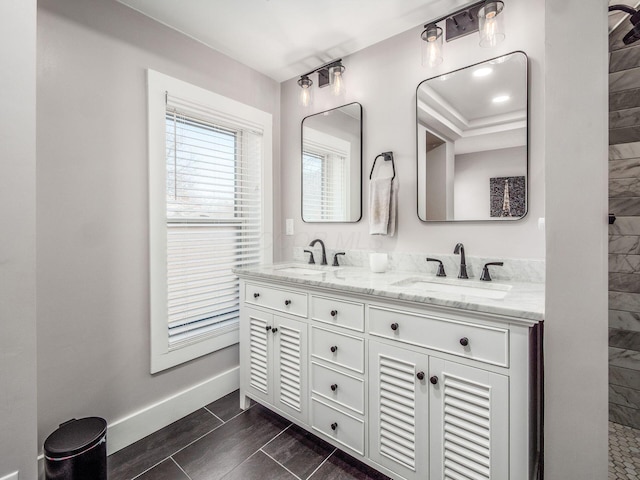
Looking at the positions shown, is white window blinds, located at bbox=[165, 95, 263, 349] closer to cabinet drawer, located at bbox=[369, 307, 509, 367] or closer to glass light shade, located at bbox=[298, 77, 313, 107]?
glass light shade, located at bbox=[298, 77, 313, 107]

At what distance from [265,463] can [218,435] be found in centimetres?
39

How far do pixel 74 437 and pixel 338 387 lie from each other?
1.18 meters

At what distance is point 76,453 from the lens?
4.20 feet

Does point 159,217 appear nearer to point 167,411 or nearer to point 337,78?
point 167,411

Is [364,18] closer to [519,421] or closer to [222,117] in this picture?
[222,117]

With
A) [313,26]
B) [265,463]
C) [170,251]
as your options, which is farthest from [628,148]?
[170,251]

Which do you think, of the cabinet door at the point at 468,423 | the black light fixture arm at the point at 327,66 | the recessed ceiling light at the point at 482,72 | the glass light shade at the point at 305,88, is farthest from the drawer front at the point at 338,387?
the black light fixture arm at the point at 327,66

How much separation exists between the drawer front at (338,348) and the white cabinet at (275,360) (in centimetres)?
8

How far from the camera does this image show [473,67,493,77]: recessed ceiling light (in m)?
1.68

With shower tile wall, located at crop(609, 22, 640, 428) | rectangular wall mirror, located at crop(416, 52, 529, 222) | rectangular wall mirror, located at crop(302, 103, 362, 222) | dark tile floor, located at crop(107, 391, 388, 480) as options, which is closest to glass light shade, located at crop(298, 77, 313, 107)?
rectangular wall mirror, located at crop(302, 103, 362, 222)

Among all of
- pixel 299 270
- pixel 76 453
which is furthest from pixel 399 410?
pixel 76 453

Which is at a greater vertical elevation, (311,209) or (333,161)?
(333,161)

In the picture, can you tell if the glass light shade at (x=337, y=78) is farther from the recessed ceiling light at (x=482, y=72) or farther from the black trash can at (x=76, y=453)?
the black trash can at (x=76, y=453)

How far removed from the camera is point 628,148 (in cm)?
167
